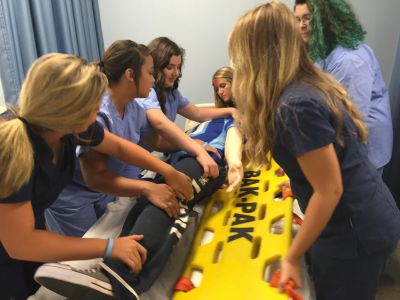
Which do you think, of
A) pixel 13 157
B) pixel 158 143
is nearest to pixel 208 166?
pixel 158 143

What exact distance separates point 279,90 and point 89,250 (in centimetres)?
60

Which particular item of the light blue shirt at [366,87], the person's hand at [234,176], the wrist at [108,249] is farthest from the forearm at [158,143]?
the wrist at [108,249]

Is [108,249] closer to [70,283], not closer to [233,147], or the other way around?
[70,283]

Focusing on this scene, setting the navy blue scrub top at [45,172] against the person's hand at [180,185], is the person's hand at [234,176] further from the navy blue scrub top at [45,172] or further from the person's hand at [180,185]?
the navy blue scrub top at [45,172]

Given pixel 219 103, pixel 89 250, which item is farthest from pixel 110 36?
pixel 89 250

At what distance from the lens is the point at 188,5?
270 centimetres

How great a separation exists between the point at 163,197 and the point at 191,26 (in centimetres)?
187

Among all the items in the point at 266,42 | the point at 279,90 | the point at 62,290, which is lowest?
the point at 62,290

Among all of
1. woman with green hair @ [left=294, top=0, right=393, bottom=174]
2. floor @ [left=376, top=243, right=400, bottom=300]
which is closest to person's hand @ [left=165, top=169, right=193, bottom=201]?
woman with green hair @ [left=294, top=0, right=393, bottom=174]

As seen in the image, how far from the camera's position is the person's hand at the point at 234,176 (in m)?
1.45

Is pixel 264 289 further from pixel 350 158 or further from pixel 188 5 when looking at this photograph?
pixel 188 5

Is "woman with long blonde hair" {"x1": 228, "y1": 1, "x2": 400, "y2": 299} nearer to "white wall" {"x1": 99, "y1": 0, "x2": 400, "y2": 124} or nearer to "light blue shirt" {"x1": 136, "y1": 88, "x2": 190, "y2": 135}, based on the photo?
"light blue shirt" {"x1": 136, "y1": 88, "x2": 190, "y2": 135}

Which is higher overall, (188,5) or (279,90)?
(188,5)

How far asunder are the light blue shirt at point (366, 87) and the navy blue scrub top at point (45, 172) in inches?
36.3
